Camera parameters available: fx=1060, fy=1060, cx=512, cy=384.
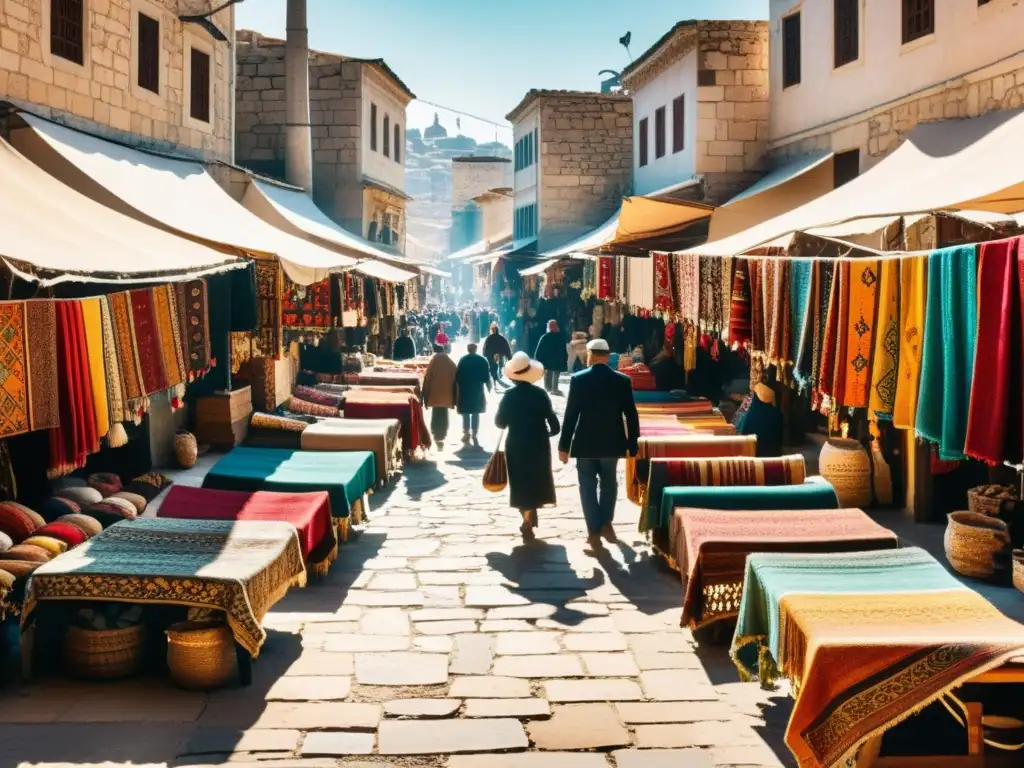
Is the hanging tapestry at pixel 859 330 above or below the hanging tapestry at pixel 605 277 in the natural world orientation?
below

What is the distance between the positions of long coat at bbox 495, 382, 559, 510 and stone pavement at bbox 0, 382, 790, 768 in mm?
1050

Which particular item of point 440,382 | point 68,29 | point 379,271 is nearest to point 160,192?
point 68,29

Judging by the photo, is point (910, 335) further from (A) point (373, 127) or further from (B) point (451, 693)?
(A) point (373, 127)

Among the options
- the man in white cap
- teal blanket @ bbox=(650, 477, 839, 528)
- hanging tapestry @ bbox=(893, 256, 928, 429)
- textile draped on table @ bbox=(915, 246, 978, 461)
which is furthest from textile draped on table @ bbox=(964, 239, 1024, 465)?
the man in white cap

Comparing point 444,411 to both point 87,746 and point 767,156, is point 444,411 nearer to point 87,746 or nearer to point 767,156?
point 767,156

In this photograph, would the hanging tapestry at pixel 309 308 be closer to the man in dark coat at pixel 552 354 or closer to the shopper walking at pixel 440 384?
the shopper walking at pixel 440 384

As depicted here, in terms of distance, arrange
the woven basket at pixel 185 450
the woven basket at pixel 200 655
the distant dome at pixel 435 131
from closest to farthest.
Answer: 1. the woven basket at pixel 200 655
2. the woven basket at pixel 185 450
3. the distant dome at pixel 435 131

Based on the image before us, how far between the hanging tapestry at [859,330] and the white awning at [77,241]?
4.17m

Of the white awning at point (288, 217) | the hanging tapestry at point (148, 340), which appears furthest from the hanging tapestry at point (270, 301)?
the white awning at point (288, 217)

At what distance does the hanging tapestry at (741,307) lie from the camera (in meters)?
7.89

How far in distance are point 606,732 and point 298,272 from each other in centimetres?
660

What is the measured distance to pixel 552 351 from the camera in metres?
19.3

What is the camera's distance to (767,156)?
18.9 m

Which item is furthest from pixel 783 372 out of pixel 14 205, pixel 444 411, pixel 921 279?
pixel 444 411
